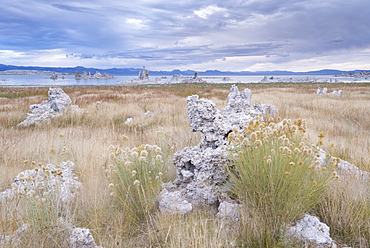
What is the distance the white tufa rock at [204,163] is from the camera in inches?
128

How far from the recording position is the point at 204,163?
3.45 meters

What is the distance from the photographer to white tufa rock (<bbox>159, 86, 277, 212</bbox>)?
325 centimetres

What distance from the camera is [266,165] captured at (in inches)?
106

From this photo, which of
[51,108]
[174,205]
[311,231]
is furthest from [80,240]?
[51,108]

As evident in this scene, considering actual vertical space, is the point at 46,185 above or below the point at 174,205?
above

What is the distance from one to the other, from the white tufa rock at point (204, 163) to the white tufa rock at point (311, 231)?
82 cm

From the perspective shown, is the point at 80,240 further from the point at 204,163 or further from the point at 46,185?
the point at 204,163

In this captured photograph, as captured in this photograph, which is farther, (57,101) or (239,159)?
(57,101)

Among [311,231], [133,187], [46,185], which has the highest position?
[46,185]

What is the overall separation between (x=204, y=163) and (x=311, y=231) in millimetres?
1413

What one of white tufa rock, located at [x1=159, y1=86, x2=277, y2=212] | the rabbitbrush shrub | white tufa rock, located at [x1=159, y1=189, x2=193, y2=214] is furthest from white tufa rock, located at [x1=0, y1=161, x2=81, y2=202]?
the rabbitbrush shrub

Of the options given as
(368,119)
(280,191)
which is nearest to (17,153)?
(280,191)

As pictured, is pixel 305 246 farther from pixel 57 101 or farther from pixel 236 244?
pixel 57 101

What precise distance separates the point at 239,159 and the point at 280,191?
1.65 feet
